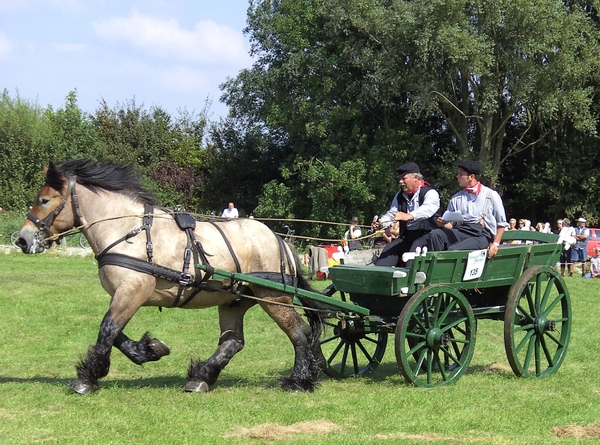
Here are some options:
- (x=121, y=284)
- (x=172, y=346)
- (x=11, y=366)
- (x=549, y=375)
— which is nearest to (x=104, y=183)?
(x=121, y=284)

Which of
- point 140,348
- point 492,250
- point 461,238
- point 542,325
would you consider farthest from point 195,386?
point 542,325

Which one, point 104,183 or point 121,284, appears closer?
point 121,284

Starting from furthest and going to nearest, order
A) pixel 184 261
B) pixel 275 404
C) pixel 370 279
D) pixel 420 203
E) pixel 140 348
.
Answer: pixel 420 203, pixel 370 279, pixel 140 348, pixel 184 261, pixel 275 404

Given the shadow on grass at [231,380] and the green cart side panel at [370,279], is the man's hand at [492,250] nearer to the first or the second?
the green cart side panel at [370,279]

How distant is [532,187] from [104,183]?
28824 millimetres

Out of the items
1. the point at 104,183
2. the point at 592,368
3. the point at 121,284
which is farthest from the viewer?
the point at 592,368

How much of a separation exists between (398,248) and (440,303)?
0.88 metres

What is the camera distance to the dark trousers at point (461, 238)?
26.1 feet

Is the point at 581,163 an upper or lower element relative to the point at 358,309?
upper

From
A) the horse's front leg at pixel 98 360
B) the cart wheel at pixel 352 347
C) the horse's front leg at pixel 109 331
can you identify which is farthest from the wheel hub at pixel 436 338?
the horse's front leg at pixel 98 360

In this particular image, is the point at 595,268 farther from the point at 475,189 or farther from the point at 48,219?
the point at 48,219

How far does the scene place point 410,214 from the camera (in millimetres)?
7887

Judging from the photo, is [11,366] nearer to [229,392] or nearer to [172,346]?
[172,346]

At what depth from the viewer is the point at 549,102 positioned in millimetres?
28047
